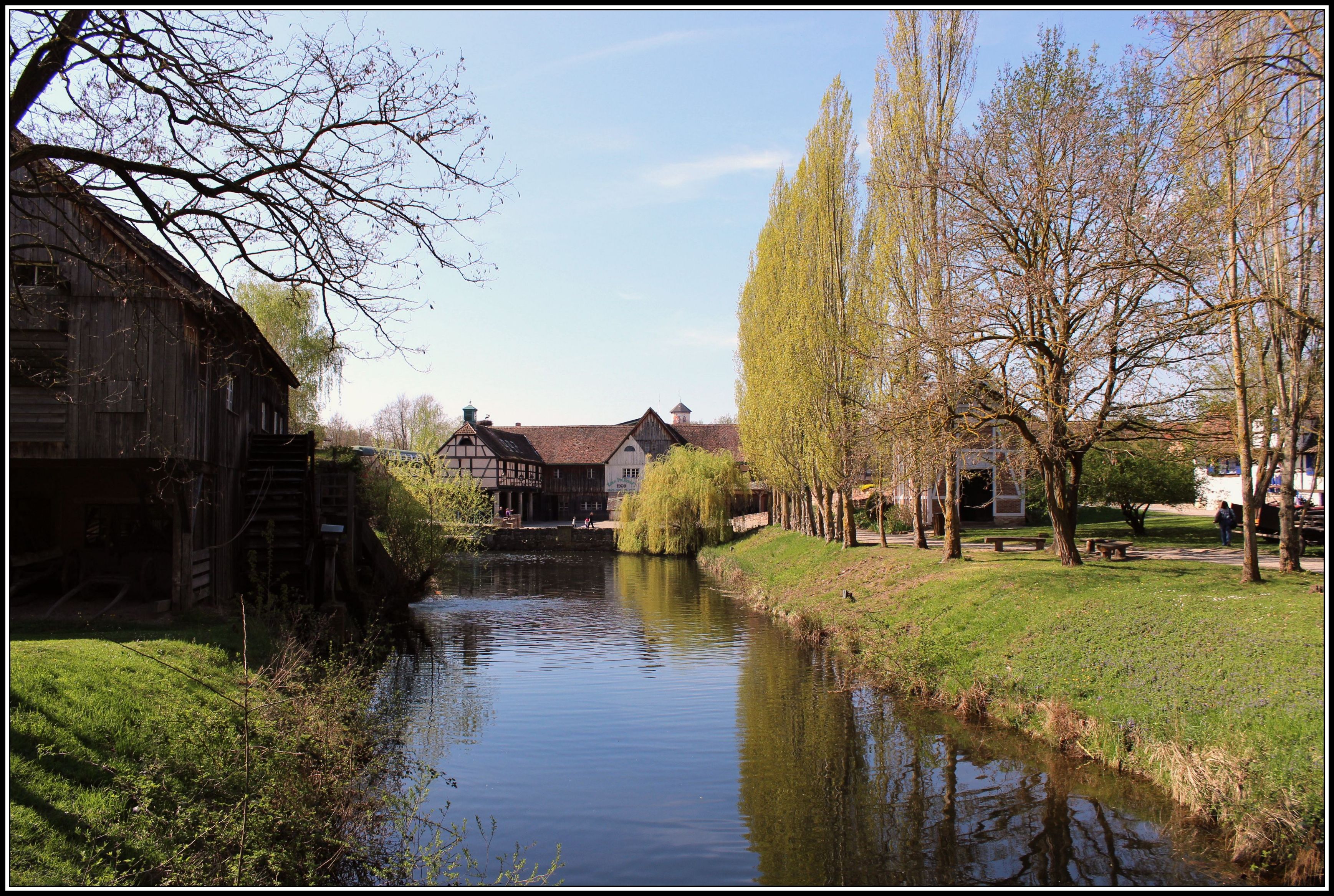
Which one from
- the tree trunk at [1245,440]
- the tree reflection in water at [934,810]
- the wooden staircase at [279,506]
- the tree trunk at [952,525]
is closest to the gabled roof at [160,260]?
the wooden staircase at [279,506]

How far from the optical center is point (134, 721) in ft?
25.6

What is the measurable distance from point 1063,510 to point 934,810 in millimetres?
8774

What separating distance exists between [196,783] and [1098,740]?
8.85m

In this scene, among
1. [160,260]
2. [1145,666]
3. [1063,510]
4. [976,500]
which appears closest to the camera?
[1145,666]

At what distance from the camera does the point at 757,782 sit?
963 centimetres

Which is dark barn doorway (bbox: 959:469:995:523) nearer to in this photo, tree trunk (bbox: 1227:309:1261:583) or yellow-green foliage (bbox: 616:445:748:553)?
yellow-green foliage (bbox: 616:445:748:553)

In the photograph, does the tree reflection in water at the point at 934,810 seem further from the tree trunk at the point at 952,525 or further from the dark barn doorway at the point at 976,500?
the dark barn doorway at the point at 976,500

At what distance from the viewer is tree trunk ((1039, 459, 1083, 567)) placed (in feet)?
50.8

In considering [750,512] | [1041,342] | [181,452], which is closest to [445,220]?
[181,452]

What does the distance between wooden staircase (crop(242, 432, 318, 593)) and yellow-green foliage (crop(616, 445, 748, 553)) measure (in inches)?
936

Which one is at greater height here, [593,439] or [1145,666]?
[593,439]

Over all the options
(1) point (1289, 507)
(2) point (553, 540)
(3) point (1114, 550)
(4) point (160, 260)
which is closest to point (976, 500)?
(3) point (1114, 550)

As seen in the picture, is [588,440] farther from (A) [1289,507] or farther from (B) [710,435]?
(A) [1289,507]

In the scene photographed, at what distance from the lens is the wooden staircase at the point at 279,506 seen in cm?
1650
